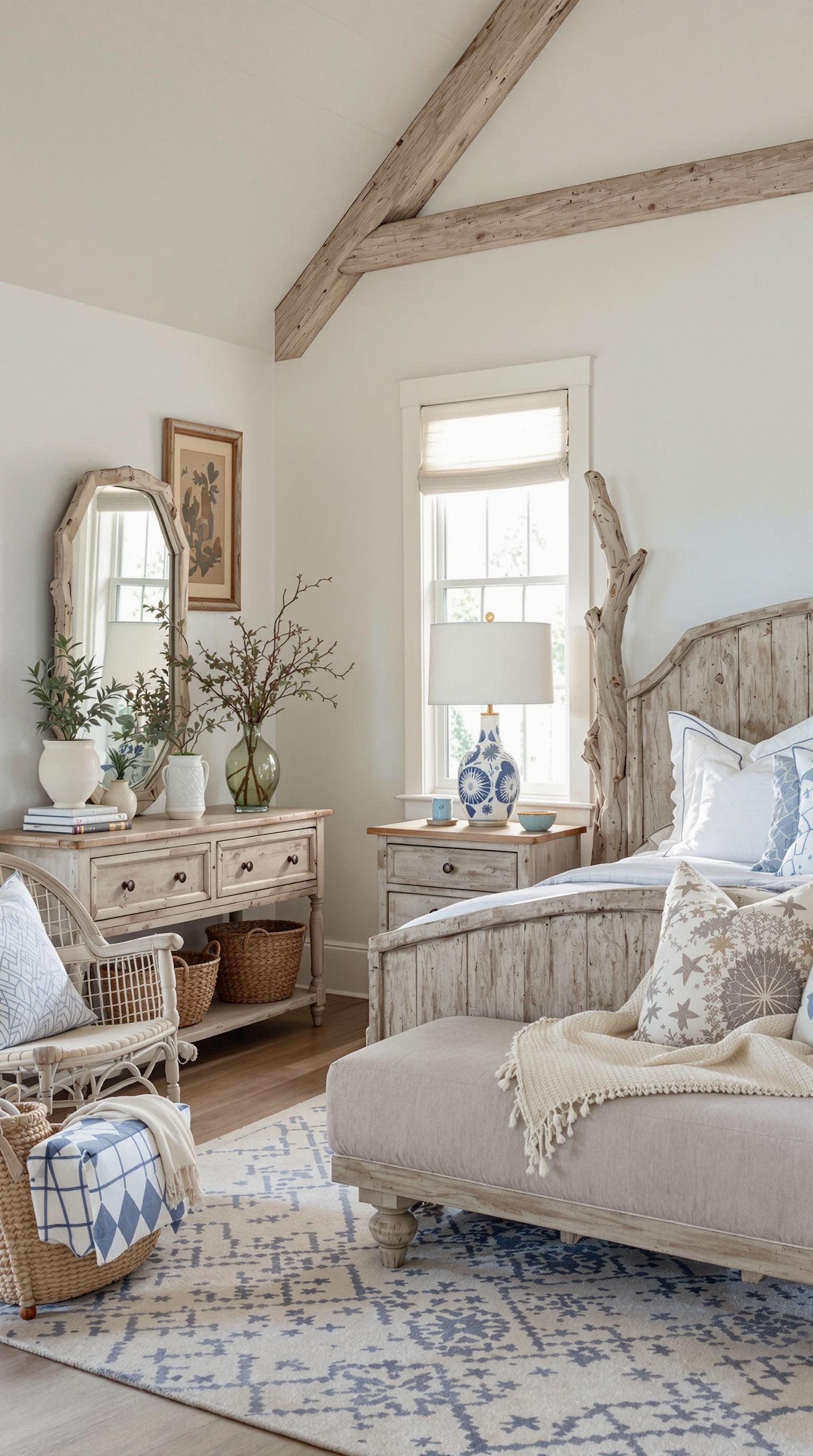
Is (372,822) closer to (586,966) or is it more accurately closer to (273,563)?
(273,563)

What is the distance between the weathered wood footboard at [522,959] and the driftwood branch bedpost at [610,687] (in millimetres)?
1444

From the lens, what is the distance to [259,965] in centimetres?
475

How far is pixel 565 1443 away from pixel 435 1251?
81 cm

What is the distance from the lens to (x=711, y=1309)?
257 centimetres

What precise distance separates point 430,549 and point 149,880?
1.84m

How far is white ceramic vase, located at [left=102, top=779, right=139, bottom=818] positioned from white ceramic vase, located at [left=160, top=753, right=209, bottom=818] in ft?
0.67

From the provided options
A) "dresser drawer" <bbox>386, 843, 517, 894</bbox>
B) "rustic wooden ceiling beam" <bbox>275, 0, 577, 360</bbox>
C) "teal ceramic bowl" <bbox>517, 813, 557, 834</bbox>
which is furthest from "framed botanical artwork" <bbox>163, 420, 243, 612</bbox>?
"teal ceramic bowl" <bbox>517, 813, 557, 834</bbox>

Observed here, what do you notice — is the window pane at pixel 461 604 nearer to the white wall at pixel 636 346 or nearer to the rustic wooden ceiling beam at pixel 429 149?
the white wall at pixel 636 346

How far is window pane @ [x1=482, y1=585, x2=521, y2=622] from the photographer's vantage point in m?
5.09

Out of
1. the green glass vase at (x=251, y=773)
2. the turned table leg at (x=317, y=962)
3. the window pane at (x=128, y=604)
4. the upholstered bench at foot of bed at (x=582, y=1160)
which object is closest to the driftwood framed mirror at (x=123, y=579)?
the window pane at (x=128, y=604)

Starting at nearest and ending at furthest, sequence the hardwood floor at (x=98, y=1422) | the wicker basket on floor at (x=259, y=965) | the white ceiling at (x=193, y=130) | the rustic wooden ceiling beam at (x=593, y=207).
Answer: the hardwood floor at (x=98, y=1422), the white ceiling at (x=193, y=130), the rustic wooden ceiling beam at (x=593, y=207), the wicker basket on floor at (x=259, y=965)

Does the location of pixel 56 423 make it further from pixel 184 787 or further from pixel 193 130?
pixel 184 787

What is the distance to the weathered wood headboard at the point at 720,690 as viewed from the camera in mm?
4246

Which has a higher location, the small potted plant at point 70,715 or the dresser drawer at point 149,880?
the small potted plant at point 70,715
